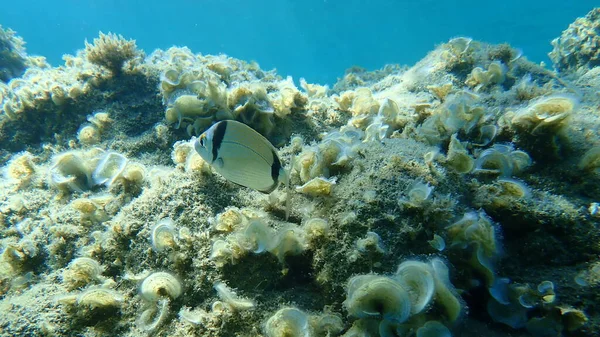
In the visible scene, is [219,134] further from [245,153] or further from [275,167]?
[275,167]

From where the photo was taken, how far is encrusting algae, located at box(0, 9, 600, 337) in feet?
5.63

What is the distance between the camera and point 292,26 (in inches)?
4550

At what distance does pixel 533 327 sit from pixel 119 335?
2544mm

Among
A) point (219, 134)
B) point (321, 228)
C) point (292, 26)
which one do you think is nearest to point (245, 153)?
point (219, 134)

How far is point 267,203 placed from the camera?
2.39 metres

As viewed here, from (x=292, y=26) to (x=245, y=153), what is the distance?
415 feet

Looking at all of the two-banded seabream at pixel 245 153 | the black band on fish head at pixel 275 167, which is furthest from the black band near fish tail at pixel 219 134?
the black band on fish head at pixel 275 167

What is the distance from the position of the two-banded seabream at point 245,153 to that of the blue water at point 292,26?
275ft

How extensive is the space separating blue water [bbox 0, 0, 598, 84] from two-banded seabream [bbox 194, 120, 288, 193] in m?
83.8

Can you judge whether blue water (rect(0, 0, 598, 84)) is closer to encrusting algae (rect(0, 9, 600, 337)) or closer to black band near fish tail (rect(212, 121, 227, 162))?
encrusting algae (rect(0, 9, 600, 337))

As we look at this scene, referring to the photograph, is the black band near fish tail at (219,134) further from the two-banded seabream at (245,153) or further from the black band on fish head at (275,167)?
the black band on fish head at (275,167)

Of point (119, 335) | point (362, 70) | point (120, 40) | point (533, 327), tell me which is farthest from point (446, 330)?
point (362, 70)

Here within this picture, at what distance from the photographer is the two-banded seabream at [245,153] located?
69.0 inches

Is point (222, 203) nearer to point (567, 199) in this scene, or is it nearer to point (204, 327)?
point (204, 327)
